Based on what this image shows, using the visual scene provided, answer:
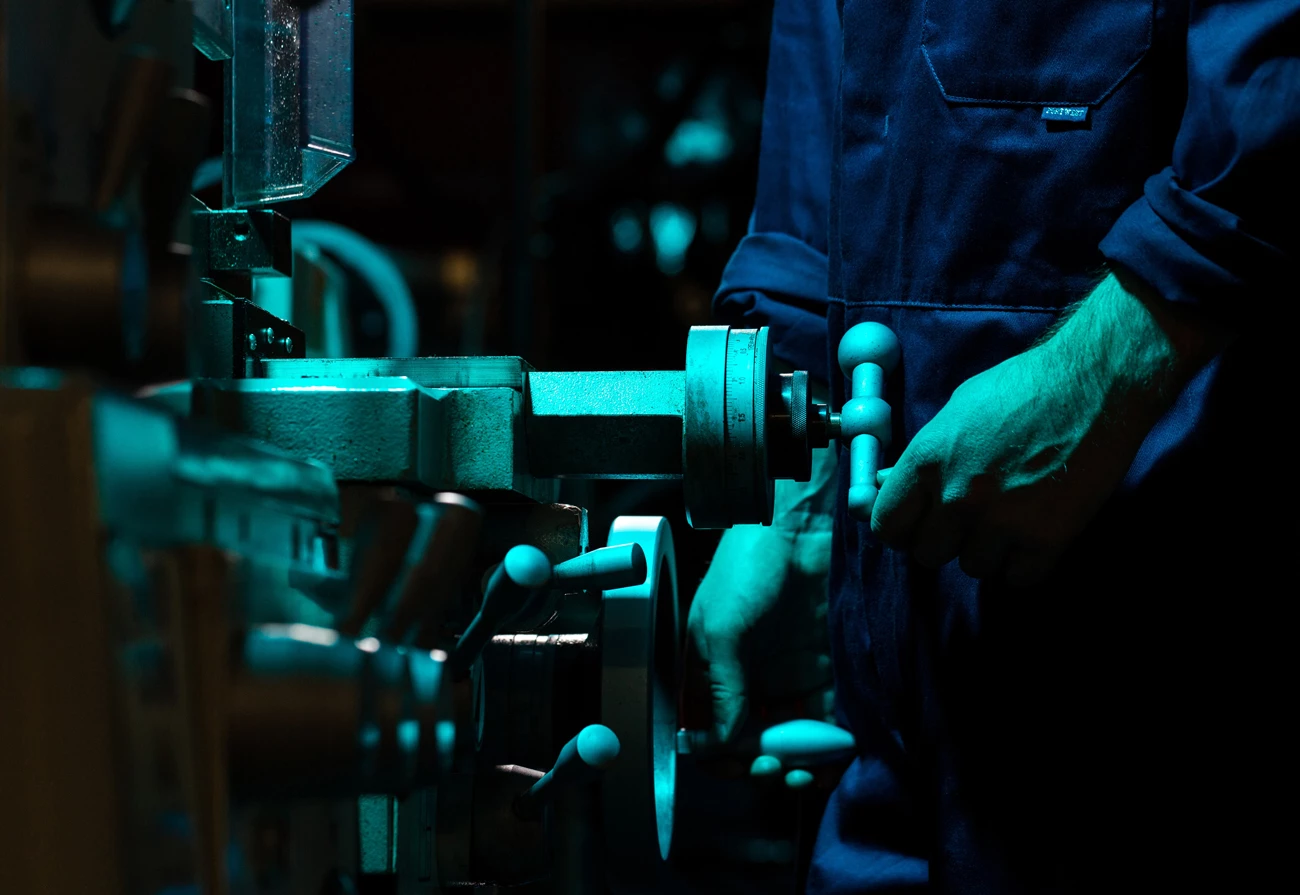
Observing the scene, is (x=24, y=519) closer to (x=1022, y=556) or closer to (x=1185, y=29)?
(x=1022, y=556)

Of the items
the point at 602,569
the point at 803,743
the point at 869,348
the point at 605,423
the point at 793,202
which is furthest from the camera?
the point at 793,202

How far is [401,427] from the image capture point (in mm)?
693

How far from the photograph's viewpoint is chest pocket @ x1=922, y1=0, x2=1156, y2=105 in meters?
1.00

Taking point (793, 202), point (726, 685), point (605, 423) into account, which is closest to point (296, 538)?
point (605, 423)

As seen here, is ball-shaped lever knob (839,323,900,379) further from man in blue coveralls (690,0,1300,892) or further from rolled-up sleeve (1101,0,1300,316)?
rolled-up sleeve (1101,0,1300,316)

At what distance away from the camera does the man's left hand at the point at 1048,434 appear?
87 cm

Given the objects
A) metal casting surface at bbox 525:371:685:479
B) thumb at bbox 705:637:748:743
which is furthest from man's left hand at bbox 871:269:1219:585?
thumb at bbox 705:637:748:743

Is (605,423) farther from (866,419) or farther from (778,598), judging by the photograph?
(778,598)

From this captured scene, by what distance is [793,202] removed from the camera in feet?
4.67

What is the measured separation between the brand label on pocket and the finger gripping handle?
0.79 ft

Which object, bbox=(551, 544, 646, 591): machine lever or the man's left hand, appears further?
the man's left hand

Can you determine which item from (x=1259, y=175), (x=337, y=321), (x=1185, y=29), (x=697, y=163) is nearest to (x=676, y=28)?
(x=697, y=163)

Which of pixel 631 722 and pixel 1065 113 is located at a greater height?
pixel 1065 113

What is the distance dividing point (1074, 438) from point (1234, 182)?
0.20 metres
